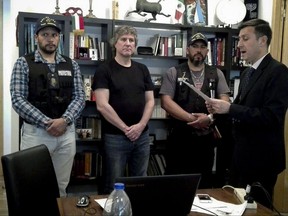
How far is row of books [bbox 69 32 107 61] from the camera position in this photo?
3487 mm

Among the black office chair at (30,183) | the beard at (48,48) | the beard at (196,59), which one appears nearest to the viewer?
the black office chair at (30,183)

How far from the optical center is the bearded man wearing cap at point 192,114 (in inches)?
122

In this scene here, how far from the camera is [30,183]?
163 centimetres

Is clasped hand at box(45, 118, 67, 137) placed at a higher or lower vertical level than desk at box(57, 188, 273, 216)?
higher

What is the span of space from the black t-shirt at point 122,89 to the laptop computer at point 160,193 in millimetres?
1471

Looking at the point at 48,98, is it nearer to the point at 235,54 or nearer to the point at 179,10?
the point at 179,10

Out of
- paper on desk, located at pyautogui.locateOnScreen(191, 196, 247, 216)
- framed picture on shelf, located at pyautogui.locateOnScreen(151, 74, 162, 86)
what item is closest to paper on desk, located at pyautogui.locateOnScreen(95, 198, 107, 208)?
paper on desk, located at pyautogui.locateOnScreen(191, 196, 247, 216)

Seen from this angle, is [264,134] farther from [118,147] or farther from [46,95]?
[46,95]

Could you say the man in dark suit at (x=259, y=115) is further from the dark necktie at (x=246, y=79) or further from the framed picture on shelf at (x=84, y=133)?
the framed picture on shelf at (x=84, y=133)

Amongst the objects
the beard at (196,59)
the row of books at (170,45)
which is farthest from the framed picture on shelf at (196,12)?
the beard at (196,59)

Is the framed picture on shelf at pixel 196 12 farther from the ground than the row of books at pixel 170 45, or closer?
farther from the ground

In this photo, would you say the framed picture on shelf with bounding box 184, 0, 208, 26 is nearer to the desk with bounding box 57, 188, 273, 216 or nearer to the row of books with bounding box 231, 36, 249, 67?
the row of books with bounding box 231, 36, 249, 67

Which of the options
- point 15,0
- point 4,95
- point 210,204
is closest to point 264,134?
point 210,204

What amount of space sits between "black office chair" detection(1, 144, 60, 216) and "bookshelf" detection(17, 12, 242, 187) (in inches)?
71.3
